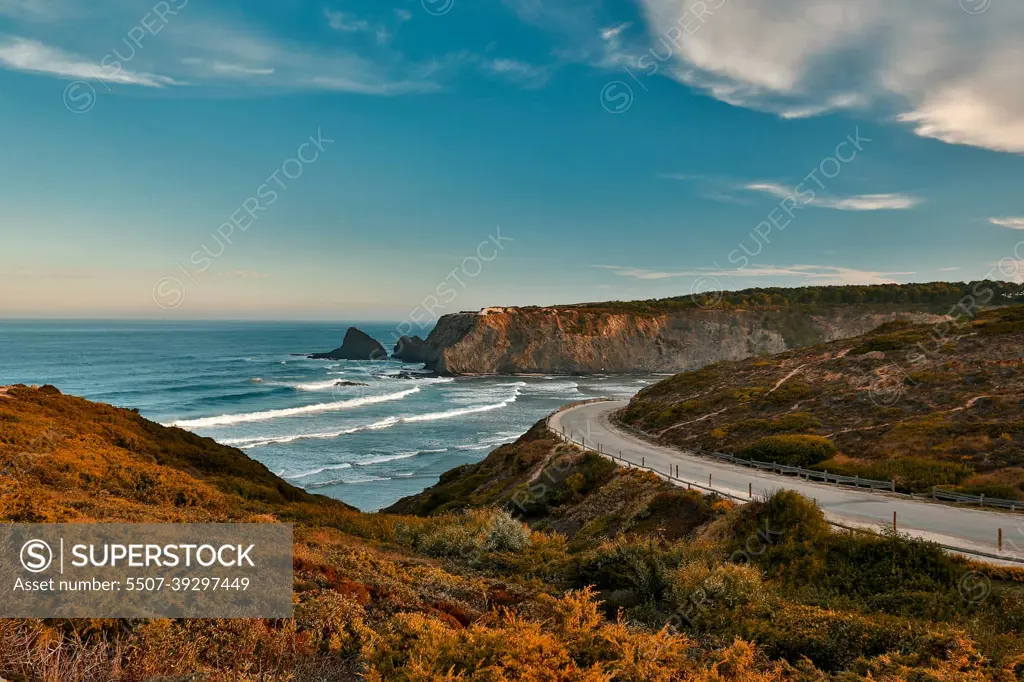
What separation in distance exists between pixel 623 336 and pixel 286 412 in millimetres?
77084

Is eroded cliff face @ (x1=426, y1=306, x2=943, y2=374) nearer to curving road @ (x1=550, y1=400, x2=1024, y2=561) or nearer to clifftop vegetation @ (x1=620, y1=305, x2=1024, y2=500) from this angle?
clifftop vegetation @ (x1=620, y1=305, x2=1024, y2=500)

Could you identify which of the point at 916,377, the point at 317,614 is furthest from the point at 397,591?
the point at 916,377

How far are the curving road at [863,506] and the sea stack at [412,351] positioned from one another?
108 meters

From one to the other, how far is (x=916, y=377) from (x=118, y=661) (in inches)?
1639

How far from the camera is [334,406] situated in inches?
2800

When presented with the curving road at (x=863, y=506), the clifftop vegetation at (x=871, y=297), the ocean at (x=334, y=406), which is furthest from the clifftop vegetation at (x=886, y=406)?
the clifftop vegetation at (x=871, y=297)

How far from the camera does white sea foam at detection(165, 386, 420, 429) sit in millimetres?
58750

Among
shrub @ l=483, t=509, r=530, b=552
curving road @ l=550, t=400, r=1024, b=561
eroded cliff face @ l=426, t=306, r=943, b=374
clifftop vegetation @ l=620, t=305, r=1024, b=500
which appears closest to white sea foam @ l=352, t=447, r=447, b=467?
clifftop vegetation @ l=620, t=305, r=1024, b=500

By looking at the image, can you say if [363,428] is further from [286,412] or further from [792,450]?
[792,450]

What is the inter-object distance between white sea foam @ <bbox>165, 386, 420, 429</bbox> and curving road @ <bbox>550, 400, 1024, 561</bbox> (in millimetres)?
45071

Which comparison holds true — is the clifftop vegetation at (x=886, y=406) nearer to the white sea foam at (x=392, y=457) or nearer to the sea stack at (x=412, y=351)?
the white sea foam at (x=392, y=457)

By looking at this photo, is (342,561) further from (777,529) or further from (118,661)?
(777,529)

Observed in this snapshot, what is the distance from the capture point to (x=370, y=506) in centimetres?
3562

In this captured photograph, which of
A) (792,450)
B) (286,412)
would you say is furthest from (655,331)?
(792,450)
